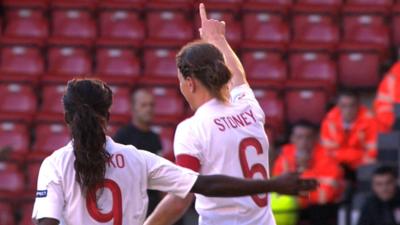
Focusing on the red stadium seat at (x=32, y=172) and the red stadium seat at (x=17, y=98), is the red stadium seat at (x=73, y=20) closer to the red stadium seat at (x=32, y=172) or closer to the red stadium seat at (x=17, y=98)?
the red stadium seat at (x=17, y=98)

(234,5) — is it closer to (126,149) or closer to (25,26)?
(25,26)

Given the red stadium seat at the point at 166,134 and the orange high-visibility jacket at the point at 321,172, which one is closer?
the orange high-visibility jacket at the point at 321,172

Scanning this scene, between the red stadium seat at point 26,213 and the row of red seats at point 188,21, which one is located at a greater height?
the row of red seats at point 188,21

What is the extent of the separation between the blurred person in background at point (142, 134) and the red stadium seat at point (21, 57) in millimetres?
2850

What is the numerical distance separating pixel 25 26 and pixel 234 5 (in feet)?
6.59

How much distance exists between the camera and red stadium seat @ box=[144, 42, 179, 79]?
11461 millimetres

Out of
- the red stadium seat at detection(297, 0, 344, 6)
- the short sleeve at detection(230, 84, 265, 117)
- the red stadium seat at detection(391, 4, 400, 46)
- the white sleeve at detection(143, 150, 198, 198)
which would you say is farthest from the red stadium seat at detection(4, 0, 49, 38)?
the white sleeve at detection(143, 150, 198, 198)

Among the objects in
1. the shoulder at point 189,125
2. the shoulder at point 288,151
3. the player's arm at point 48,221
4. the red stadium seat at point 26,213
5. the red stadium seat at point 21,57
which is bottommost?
the red stadium seat at point 26,213

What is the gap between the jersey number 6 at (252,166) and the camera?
4.87m

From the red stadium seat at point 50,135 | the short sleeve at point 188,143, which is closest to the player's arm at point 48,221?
the short sleeve at point 188,143

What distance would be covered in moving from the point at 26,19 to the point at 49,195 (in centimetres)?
807

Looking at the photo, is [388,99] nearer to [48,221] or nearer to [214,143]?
[214,143]

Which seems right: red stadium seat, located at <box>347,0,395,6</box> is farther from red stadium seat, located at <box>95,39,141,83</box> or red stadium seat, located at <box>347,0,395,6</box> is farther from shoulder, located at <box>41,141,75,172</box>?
shoulder, located at <box>41,141,75,172</box>

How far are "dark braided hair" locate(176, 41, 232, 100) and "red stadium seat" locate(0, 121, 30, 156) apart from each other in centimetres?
615
